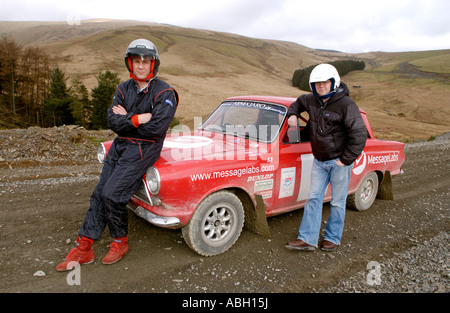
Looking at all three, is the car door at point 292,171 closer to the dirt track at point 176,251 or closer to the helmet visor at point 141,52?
the dirt track at point 176,251

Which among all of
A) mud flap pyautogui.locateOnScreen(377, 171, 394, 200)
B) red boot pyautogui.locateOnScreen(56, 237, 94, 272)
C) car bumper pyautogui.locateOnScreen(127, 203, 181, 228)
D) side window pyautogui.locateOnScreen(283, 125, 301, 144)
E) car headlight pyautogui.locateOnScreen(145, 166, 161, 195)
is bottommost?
red boot pyautogui.locateOnScreen(56, 237, 94, 272)

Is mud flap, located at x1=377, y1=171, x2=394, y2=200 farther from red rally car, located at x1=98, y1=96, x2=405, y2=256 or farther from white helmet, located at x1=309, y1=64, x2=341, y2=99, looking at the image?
white helmet, located at x1=309, y1=64, x2=341, y2=99

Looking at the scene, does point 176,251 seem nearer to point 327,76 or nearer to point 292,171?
point 292,171

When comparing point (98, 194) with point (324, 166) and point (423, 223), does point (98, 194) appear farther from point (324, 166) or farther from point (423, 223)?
point (423, 223)

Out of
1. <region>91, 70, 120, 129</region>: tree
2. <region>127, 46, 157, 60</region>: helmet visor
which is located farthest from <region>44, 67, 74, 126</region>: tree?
<region>127, 46, 157, 60</region>: helmet visor

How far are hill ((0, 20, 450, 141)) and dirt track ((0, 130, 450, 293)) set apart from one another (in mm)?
17688

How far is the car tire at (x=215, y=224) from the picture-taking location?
11.1ft

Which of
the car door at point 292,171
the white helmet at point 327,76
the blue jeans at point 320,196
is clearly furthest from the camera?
the car door at point 292,171

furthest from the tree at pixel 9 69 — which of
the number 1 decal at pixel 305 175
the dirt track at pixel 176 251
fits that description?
the number 1 decal at pixel 305 175

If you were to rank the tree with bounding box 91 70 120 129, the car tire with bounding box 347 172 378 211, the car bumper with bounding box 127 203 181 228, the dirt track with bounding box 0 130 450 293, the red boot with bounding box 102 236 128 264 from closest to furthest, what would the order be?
the dirt track with bounding box 0 130 450 293, the car bumper with bounding box 127 203 181 228, the red boot with bounding box 102 236 128 264, the car tire with bounding box 347 172 378 211, the tree with bounding box 91 70 120 129

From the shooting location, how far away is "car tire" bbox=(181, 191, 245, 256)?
3396mm

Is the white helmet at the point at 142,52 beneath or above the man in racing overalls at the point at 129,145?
above

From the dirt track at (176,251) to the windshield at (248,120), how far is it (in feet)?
4.76

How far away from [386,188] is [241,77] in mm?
62504
